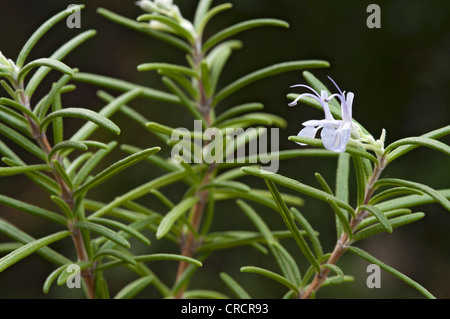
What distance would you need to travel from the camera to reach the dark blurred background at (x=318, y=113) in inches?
69.7

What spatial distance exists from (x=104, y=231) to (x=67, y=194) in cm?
10

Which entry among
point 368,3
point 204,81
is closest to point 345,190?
point 204,81

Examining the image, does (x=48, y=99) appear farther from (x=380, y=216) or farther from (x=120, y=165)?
(x=380, y=216)

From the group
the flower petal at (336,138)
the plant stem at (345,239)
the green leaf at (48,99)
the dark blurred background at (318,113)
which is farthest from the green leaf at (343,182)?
the dark blurred background at (318,113)

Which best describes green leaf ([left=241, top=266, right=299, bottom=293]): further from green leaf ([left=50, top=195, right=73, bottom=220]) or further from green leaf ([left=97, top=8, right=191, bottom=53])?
green leaf ([left=97, top=8, right=191, bottom=53])

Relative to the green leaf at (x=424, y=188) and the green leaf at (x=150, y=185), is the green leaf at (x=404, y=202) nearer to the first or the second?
the green leaf at (x=424, y=188)

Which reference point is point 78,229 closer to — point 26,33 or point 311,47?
point 311,47

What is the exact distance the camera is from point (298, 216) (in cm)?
70

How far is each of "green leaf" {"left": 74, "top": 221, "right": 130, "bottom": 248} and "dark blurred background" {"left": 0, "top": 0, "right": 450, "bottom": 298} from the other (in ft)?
3.79

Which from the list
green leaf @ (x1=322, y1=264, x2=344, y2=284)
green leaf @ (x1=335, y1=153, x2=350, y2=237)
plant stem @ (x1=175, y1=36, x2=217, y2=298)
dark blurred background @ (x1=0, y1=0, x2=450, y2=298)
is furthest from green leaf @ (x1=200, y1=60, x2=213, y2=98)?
dark blurred background @ (x1=0, y1=0, x2=450, y2=298)

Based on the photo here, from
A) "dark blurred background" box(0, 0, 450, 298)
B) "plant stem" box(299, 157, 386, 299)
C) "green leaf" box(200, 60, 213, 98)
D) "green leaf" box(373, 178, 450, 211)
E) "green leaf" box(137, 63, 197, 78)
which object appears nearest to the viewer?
"green leaf" box(373, 178, 450, 211)

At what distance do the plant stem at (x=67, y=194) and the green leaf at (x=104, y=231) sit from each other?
0.04m

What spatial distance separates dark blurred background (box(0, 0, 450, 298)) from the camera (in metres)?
1.77

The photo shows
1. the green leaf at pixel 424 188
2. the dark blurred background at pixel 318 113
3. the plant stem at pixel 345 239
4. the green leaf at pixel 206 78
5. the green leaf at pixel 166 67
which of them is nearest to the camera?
the green leaf at pixel 424 188
